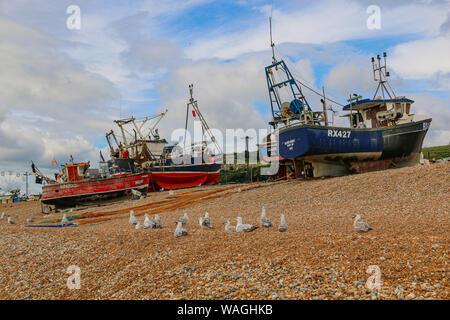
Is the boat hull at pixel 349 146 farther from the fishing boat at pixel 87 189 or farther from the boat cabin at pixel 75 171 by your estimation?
the boat cabin at pixel 75 171

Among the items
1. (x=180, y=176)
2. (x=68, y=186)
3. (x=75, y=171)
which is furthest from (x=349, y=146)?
(x=75, y=171)

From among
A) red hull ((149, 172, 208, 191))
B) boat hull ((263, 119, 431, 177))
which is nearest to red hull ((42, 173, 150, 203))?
red hull ((149, 172, 208, 191))

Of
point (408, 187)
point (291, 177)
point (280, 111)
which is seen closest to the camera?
point (408, 187)

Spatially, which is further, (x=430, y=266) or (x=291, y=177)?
(x=291, y=177)

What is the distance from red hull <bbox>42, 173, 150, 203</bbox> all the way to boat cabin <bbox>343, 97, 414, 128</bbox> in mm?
20066

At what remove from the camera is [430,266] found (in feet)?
15.6

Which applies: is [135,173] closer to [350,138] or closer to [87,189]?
[87,189]

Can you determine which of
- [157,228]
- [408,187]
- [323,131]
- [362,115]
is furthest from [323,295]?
[362,115]

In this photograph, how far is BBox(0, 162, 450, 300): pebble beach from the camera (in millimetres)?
4590

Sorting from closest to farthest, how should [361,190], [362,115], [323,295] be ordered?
[323,295] → [361,190] → [362,115]

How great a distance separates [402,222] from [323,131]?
12.5 m

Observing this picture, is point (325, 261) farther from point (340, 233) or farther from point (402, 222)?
point (402, 222)

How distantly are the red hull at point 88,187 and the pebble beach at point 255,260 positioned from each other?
1677 cm

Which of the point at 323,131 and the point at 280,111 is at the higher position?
the point at 280,111
